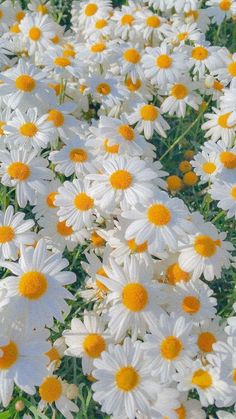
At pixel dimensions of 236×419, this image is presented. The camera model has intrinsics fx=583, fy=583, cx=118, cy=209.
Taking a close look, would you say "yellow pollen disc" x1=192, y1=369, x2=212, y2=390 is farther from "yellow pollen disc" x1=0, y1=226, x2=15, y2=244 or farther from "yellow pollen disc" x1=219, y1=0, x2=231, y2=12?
"yellow pollen disc" x1=219, y1=0, x2=231, y2=12

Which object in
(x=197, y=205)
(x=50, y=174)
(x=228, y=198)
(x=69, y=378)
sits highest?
(x=228, y=198)

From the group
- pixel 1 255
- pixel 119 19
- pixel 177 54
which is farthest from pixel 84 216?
pixel 119 19

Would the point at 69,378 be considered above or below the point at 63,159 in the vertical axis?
below

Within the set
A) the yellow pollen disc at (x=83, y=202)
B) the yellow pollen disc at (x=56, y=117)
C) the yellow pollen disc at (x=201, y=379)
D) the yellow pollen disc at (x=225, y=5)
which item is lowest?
the yellow pollen disc at (x=201, y=379)

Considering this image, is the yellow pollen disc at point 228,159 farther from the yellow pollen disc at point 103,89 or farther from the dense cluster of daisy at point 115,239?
the yellow pollen disc at point 103,89

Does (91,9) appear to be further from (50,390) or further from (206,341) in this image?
(50,390)

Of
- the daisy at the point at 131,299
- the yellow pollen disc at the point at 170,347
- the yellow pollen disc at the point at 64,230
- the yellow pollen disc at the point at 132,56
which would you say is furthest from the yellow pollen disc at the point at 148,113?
the yellow pollen disc at the point at 170,347

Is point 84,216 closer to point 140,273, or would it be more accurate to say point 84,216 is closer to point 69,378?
point 140,273

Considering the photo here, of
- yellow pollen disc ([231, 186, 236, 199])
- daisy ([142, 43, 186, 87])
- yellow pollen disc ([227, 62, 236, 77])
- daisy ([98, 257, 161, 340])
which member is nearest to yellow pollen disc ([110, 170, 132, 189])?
daisy ([98, 257, 161, 340])
